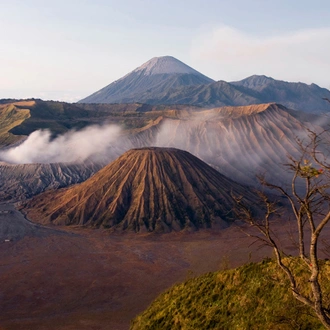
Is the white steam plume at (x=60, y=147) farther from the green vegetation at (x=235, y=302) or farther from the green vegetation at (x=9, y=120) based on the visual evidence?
the green vegetation at (x=235, y=302)

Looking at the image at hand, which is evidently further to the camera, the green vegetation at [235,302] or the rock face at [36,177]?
the rock face at [36,177]

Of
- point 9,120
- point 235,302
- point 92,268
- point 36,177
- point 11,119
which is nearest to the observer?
point 235,302

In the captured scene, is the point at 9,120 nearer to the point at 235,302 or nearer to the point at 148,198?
the point at 148,198

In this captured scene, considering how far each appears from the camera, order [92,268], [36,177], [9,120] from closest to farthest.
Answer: [92,268] → [36,177] → [9,120]

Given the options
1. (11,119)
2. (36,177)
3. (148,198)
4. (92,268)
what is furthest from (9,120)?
(92,268)

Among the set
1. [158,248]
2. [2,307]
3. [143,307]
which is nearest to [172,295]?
[143,307]

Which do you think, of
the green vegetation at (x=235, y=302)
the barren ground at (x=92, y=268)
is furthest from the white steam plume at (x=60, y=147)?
the green vegetation at (x=235, y=302)

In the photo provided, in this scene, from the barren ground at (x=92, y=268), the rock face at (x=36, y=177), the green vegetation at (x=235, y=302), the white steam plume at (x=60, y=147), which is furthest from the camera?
the white steam plume at (x=60, y=147)
